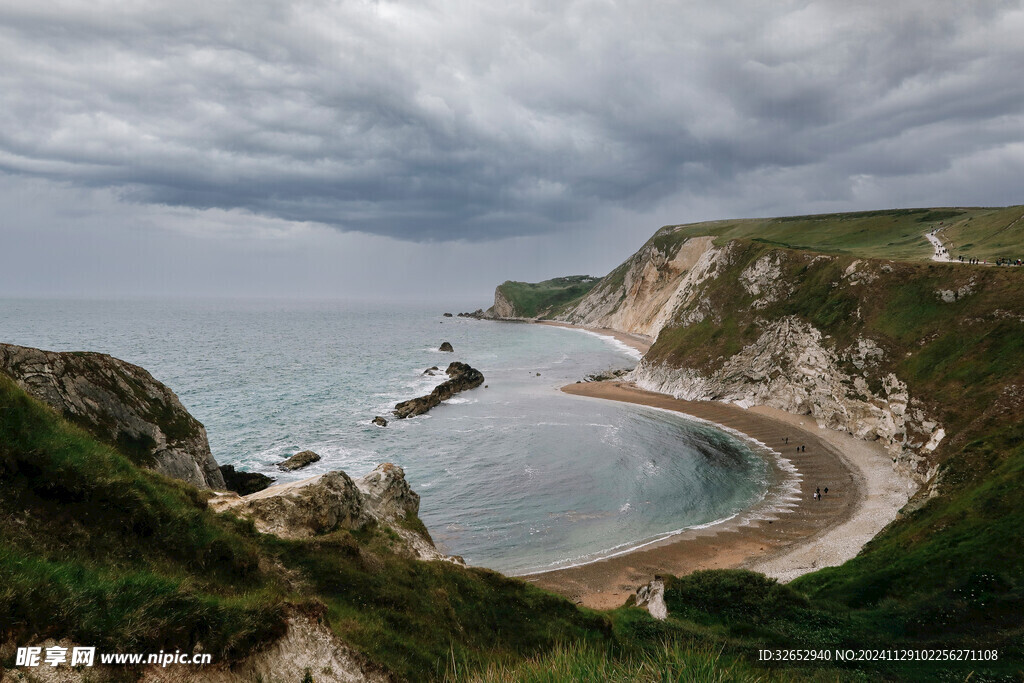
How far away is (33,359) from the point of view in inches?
885

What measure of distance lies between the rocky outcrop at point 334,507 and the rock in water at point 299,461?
85.1 ft

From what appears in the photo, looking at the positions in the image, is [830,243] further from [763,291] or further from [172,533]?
[172,533]

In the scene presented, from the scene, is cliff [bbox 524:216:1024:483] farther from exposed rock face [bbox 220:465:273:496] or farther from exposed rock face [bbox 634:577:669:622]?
exposed rock face [bbox 220:465:273:496]

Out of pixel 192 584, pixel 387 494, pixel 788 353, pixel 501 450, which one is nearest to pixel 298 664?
pixel 192 584

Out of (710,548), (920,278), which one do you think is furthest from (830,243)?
(710,548)

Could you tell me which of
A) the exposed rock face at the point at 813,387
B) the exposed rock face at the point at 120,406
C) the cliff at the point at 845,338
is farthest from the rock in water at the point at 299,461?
the exposed rock face at the point at 813,387

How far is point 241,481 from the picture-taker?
37031 millimetres

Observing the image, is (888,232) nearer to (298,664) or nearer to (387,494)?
(387,494)

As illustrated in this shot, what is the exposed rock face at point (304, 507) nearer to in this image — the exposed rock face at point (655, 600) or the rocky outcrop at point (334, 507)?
the rocky outcrop at point (334, 507)

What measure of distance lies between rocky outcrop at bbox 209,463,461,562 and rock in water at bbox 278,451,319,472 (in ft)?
85.1

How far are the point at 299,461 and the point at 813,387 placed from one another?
2545 inches

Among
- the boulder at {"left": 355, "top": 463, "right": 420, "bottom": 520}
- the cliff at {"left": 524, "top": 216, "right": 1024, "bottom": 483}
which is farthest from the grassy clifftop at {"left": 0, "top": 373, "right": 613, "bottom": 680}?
the cliff at {"left": 524, "top": 216, "right": 1024, "bottom": 483}

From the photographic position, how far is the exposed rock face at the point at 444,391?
68812mm

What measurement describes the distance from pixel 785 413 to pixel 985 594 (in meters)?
50.6
